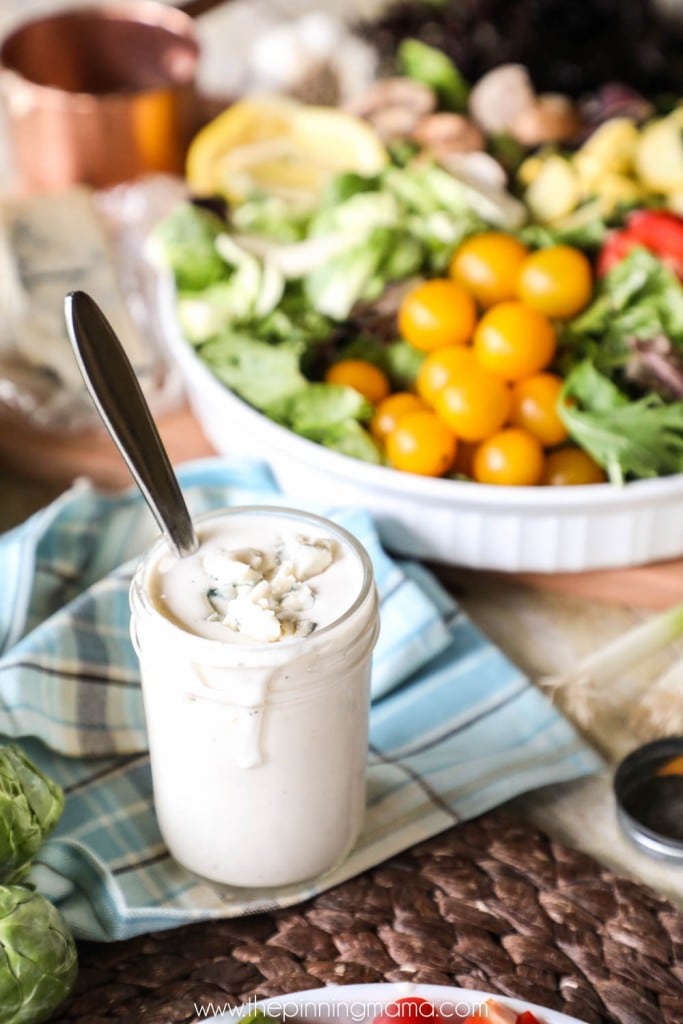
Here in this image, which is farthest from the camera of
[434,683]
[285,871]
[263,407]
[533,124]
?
[533,124]

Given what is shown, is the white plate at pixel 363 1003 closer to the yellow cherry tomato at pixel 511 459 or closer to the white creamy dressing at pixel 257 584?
the white creamy dressing at pixel 257 584

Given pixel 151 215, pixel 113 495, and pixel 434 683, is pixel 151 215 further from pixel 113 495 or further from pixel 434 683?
pixel 434 683

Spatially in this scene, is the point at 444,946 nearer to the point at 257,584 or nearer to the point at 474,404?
the point at 257,584

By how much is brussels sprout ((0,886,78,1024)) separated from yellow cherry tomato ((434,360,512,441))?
0.69 metres

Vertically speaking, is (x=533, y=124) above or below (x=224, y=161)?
above

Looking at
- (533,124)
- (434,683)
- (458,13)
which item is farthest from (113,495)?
(458,13)

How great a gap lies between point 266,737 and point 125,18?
1.43 meters

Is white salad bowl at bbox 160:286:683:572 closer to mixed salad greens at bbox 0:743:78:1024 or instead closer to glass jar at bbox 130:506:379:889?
glass jar at bbox 130:506:379:889

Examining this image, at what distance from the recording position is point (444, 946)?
1084 millimetres

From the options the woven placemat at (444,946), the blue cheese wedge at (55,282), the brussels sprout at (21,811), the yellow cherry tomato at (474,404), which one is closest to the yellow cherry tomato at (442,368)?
the yellow cherry tomato at (474,404)

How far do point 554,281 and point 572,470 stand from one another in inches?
9.3

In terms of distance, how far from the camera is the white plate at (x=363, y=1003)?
934mm

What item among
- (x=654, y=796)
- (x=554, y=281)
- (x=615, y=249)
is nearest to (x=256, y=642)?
(x=654, y=796)

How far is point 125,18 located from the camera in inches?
81.3
